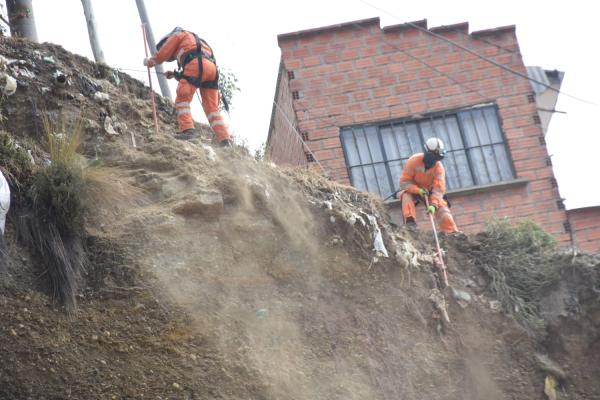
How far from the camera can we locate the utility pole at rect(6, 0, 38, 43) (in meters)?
12.1

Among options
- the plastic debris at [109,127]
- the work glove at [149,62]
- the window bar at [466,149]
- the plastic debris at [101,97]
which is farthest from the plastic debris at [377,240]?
the window bar at [466,149]

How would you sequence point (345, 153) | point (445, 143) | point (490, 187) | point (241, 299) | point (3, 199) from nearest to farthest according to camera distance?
point (3, 199), point (241, 299), point (490, 187), point (345, 153), point (445, 143)

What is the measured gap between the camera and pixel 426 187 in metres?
12.5

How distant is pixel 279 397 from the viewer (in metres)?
8.28

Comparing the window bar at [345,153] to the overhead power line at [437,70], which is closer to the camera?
the window bar at [345,153]

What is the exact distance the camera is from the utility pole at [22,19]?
1215cm

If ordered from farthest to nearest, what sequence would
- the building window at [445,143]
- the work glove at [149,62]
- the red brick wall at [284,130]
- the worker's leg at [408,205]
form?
the red brick wall at [284,130] < the building window at [445,143] < the worker's leg at [408,205] < the work glove at [149,62]

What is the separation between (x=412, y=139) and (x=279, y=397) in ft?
25.1

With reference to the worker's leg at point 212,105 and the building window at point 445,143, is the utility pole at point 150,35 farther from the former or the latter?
the worker's leg at point 212,105

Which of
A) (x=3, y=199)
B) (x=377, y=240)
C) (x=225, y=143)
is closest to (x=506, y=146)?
(x=377, y=240)

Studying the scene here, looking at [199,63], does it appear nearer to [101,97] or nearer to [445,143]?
[101,97]

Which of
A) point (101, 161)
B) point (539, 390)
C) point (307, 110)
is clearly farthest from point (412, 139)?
point (101, 161)

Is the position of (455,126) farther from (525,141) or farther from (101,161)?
(101,161)

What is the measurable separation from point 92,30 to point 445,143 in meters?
5.71
